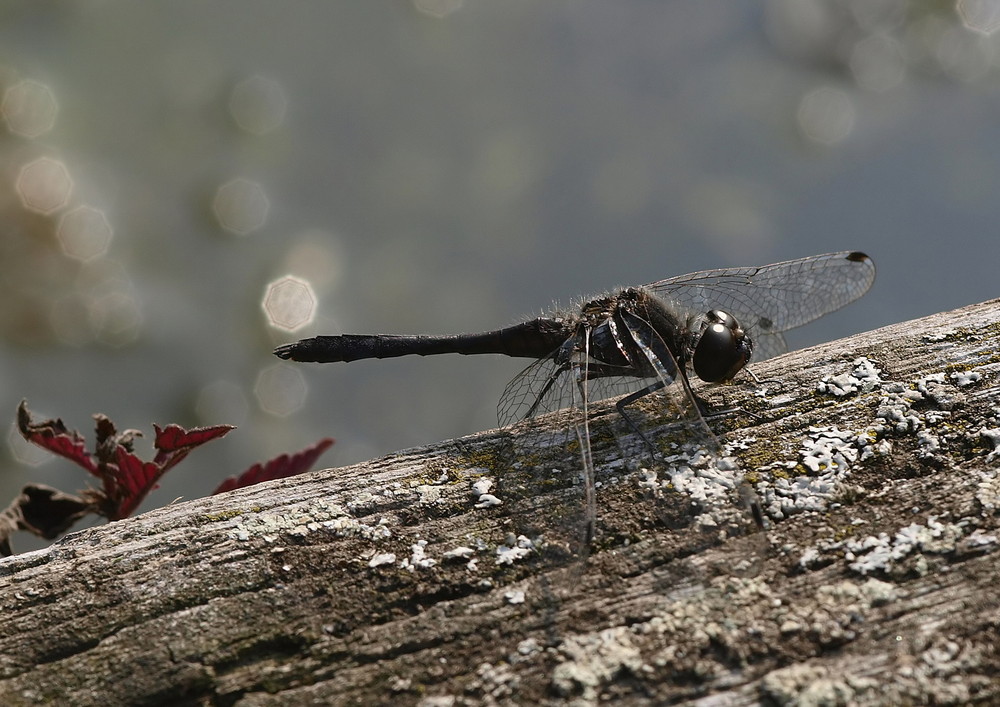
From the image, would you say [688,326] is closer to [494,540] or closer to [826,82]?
[494,540]

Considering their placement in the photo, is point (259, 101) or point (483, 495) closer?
point (483, 495)

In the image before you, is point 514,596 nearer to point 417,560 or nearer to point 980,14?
point 417,560

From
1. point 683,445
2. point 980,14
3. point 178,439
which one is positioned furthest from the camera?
point 980,14

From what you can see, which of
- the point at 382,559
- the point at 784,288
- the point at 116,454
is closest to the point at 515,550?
the point at 382,559

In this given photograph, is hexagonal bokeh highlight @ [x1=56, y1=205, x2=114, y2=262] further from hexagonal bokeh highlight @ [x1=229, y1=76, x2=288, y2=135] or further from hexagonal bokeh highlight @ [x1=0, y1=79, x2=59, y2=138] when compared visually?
hexagonal bokeh highlight @ [x1=229, y1=76, x2=288, y2=135]

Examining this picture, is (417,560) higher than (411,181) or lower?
lower

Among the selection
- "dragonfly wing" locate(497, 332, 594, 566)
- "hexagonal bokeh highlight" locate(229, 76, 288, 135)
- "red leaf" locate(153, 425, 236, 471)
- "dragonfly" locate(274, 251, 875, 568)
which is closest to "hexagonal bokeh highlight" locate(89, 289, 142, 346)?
"hexagonal bokeh highlight" locate(229, 76, 288, 135)

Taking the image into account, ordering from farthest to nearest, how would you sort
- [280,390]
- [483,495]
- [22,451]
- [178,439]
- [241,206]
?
1. [241,206]
2. [280,390]
3. [22,451]
4. [178,439]
5. [483,495]
